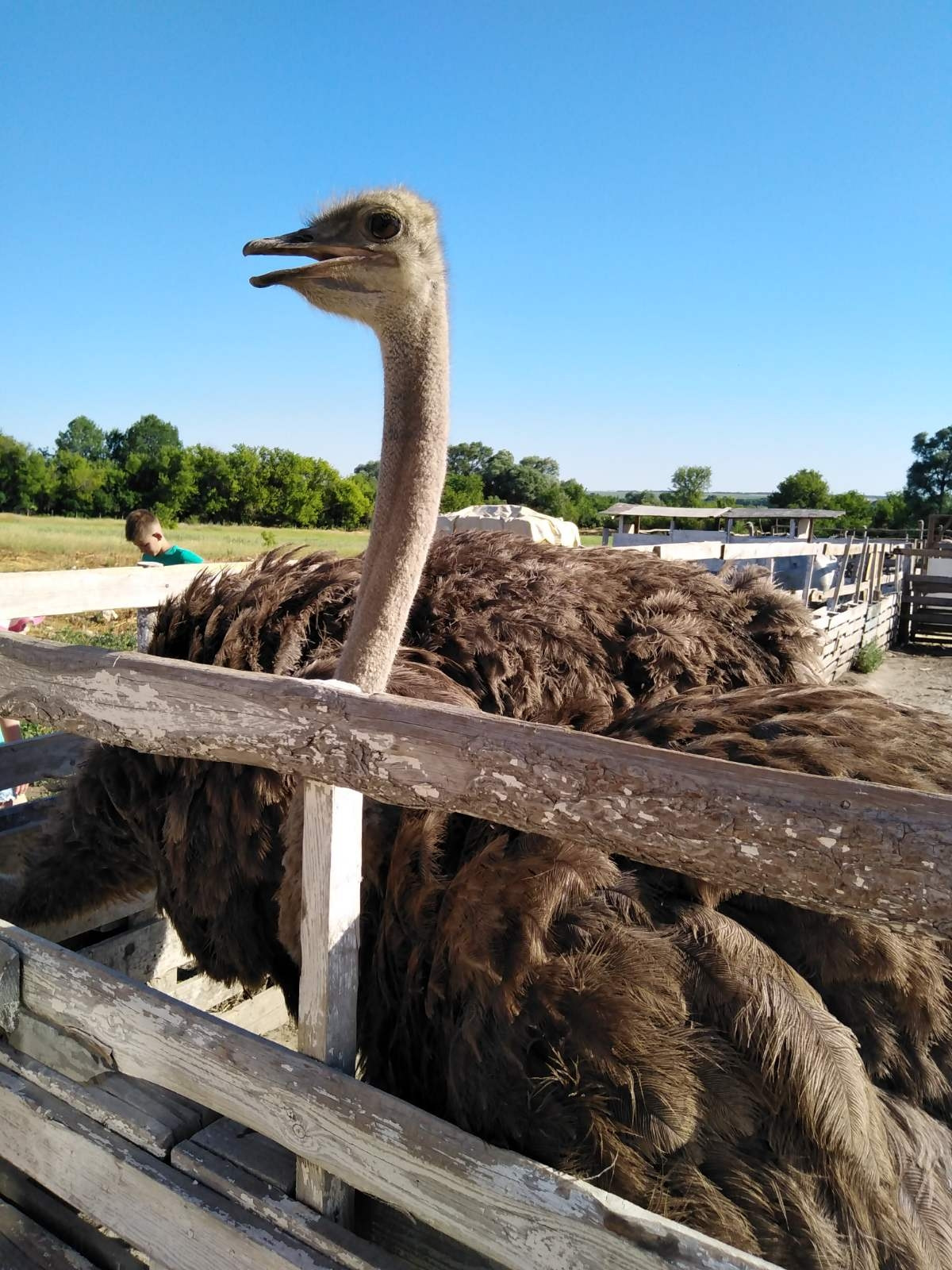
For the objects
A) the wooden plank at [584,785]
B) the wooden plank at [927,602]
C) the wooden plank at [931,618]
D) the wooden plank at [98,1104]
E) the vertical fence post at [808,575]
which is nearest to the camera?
the wooden plank at [584,785]

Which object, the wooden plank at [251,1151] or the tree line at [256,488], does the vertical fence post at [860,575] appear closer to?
the wooden plank at [251,1151]

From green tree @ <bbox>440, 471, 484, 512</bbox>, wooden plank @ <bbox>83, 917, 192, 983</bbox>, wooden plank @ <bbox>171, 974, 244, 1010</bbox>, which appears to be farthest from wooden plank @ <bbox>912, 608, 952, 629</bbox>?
green tree @ <bbox>440, 471, 484, 512</bbox>

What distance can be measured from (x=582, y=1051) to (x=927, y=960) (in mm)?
552

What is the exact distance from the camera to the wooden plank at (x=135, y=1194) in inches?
53.9

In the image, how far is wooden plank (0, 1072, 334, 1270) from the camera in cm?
137

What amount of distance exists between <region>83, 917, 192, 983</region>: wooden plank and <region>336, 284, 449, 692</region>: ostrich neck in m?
1.33

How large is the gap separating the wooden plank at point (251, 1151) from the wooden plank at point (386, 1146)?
93 mm

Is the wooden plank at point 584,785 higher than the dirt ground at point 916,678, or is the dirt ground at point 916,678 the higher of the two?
the wooden plank at point 584,785

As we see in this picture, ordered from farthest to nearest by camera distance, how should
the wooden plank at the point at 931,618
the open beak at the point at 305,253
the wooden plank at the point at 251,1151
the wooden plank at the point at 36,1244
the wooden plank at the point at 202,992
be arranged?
the wooden plank at the point at 931,618, the wooden plank at the point at 202,992, the open beak at the point at 305,253, the wooden plank at the point at 36,1244, the wooden plank at the point at 251,1151

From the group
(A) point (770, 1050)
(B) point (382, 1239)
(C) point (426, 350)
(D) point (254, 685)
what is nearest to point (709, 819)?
(A) point (770, 1050)

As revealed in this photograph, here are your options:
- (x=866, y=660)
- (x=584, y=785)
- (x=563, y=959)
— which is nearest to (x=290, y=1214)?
(x=563, y=959)

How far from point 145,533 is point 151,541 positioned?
0.06m

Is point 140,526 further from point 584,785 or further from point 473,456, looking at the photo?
point 473,456

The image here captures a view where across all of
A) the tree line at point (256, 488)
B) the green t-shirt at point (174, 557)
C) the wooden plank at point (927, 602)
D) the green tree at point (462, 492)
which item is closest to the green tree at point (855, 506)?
the tree line at point (256, 488)
